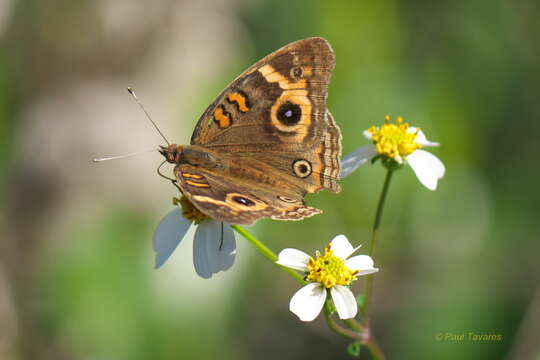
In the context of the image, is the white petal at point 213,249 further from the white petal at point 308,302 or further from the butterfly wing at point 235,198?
the white petal at point 308,302

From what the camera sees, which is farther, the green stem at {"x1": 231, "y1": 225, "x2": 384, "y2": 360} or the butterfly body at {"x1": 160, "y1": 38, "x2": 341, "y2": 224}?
the butterfly body at {"x1": 160, "y1": 38, "x2": 341, "y2": 224}

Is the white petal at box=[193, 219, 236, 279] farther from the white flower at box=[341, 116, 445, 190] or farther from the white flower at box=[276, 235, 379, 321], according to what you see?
the white flower at box=[341, 116, 445, 190]

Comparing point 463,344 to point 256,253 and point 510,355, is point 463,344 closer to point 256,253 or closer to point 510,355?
point 510,355

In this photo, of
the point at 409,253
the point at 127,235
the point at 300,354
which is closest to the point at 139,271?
the point at 127,235

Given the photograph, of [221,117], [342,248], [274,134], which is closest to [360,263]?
[342,248]

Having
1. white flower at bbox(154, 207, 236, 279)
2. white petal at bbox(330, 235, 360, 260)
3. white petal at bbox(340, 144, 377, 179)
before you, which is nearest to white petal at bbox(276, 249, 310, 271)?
white petal at bbox(330, 235, 360, 260)

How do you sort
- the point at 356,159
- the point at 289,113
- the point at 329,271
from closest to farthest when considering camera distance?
the point at 329,271 → the point at 289,113 → the point at 356,159

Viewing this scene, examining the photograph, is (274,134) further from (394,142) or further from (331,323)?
(331,323)
